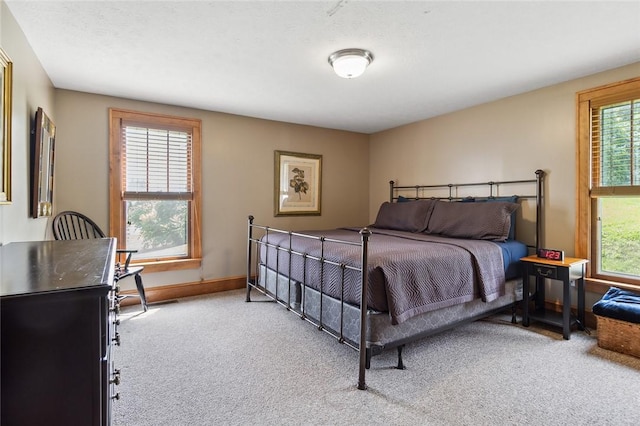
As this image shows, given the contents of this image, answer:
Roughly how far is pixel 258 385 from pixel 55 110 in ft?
10.7

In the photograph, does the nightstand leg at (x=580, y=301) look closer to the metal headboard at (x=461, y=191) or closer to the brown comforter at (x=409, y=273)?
the metal headboard at (x=461, y=191)

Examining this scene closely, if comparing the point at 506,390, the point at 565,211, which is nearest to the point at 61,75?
the point at 506,390

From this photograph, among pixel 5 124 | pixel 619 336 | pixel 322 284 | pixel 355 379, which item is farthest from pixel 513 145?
pixel 5 124

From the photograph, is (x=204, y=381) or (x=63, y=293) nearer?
(x=63, y=293)

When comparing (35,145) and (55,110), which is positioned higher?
(55,110)

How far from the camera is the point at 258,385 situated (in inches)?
79.7

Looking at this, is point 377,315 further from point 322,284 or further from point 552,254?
point 552,254

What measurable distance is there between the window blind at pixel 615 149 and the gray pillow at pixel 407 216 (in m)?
1.53

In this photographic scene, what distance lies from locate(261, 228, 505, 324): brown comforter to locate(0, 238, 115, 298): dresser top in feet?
4.73

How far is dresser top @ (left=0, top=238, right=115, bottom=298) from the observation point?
0.90 metres

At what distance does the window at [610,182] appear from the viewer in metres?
2.72

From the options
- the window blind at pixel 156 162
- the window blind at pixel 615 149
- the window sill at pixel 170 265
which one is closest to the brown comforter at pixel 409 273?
the window blind at pixel 615 149

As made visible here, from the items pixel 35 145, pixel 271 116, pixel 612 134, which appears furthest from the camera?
pixel 271 116

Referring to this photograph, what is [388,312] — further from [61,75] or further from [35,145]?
[61,75]
